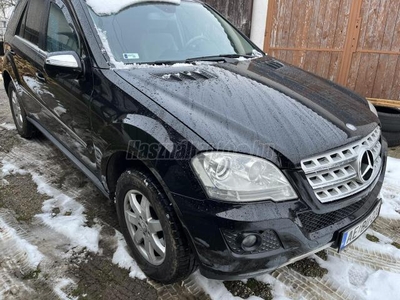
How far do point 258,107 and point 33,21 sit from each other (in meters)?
2.63

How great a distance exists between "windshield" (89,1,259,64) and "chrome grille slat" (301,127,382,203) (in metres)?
1.33

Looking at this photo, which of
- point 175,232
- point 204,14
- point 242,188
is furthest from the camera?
point 204,14

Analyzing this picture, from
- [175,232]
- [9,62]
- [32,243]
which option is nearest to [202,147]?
[175,232]

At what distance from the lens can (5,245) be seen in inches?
95.4

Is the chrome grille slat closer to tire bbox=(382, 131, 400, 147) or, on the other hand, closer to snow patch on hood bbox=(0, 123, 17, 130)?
tire bbox=(382, 131, 400, 147)

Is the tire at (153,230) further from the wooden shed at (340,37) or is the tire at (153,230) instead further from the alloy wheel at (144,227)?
the wooden shed at (340,37)

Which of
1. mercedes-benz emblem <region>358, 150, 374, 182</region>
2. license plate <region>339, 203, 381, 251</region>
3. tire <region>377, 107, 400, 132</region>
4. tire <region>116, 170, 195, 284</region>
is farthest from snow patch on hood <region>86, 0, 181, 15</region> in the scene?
tire <region>377, 107, 400, 132</region>

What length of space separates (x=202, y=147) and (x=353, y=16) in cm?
491

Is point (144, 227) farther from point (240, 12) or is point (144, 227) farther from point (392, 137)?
point (240, 12)

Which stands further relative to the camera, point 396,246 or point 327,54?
point 327,54

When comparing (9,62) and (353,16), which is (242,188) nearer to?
(9,62)

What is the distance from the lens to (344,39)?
546cm

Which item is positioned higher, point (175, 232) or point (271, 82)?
point (271, 82)

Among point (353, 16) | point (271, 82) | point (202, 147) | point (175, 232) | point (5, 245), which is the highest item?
point (353, 16)
